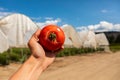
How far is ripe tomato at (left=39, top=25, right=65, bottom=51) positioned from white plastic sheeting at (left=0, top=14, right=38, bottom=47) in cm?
3458

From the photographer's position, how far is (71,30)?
52.0 meters

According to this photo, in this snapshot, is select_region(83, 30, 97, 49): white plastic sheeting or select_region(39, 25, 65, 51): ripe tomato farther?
select_region(83, 30, 97, 49): white plastic sheeting

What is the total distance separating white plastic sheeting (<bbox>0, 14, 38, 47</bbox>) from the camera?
122ft

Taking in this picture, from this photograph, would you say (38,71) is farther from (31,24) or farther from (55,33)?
(31,24)

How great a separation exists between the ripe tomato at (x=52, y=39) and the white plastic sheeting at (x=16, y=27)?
1361 inches

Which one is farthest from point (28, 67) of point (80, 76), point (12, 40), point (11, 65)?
point (12, 40)

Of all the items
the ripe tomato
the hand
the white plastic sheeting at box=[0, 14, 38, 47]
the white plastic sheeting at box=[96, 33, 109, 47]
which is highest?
the white plastic sheeting at box=[0, 14, 38, 47]

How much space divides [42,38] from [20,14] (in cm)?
3968

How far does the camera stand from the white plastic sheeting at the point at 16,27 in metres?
37.2

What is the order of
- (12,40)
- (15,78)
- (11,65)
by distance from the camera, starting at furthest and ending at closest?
1. (12,40)
2. (11,65)
3. (15,78)

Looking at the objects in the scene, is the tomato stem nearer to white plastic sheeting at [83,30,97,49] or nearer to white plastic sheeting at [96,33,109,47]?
white plastic sheeting at [83,30,97,49]

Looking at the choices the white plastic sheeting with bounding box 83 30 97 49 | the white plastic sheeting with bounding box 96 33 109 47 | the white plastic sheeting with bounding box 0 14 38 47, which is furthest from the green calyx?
the white plastic sheeting with bounding box 96 33 109 47

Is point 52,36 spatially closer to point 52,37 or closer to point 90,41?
point 52,37

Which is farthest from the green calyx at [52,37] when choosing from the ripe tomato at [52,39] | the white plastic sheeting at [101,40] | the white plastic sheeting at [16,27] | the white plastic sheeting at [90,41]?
the white plastic sheeting at [101,40]
